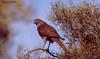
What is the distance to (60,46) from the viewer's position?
13.9 feet

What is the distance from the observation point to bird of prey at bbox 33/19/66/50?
4.52 meters

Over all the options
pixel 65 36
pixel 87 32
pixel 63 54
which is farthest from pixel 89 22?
pixel 63 54

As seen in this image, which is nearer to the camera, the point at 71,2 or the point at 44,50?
the point at 44,50

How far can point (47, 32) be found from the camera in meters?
4.79

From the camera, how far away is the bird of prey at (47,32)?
14.8 ft

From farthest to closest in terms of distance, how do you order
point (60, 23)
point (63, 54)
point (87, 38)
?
point (60, 23) < point (87, 38) < point (63, 54)

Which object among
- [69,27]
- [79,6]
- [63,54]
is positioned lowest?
[63,54]

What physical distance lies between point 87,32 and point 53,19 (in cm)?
81

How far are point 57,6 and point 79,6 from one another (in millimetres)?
467

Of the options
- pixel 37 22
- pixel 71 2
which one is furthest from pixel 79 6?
pixel 37 22

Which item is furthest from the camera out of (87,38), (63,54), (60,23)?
(60,23)

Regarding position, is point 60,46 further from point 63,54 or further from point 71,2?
point 71,2

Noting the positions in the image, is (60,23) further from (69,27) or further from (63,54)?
(63,54)

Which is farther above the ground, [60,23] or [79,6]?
[79,6]
